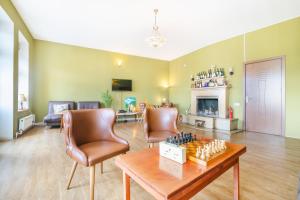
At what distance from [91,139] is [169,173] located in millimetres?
1295

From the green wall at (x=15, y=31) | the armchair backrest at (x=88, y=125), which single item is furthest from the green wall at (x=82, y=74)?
the armchair backrest at (x=88, y=125)

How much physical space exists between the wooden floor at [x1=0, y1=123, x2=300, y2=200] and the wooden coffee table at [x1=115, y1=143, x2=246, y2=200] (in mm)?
559

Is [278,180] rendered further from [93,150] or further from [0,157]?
[0,157]

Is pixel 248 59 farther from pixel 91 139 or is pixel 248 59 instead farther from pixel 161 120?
pixel 91 139

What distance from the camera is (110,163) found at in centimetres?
236

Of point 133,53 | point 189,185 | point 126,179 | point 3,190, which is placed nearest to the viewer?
point 189,185

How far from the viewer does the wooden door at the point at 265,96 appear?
399 centimetres

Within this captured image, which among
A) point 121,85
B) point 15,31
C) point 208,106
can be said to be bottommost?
point 208,106

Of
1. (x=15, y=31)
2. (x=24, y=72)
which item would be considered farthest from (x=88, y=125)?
(x=24, y=72)

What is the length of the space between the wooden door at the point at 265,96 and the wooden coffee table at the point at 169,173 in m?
3.65

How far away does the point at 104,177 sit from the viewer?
6.38 feet

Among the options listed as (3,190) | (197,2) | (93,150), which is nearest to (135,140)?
(93,150)

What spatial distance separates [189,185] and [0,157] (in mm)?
3130

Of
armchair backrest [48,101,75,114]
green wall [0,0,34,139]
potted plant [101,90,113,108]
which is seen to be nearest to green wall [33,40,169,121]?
potted plant [101,90,113,108]
